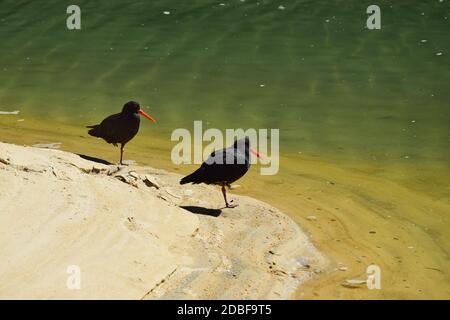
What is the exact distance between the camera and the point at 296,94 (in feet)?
44.4

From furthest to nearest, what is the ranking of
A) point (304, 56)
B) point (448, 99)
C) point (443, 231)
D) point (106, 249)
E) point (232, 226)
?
point (304, 56) → point (448, 99) → point (443, 231) → point (232, 226) → point (106, 249)

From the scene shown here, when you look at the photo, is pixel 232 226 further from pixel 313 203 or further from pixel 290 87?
pixel 290 87

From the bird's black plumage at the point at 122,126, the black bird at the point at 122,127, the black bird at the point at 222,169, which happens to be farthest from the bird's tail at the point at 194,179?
the bird's black plumage at the point at 122,126

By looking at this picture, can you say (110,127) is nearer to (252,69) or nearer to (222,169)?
(222,169)

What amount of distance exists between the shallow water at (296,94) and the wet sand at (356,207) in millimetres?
24

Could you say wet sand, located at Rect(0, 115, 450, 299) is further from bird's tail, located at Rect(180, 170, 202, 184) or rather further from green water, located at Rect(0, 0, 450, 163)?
bird's tail, located at Rect(180, 170, 202, 184)

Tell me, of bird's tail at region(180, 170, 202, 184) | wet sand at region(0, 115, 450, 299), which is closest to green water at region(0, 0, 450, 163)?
wet sand at region(0, 115, 450, 299)

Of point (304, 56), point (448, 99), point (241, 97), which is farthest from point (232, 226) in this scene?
point (304, 56)

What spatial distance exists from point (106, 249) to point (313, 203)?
326cm

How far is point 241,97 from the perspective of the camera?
13.4 metres

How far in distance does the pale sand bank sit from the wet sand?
33 cm

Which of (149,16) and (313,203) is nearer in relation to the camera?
(313,203)

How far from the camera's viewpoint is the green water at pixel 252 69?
40.4 ft

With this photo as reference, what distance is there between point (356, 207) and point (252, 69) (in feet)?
19.3
